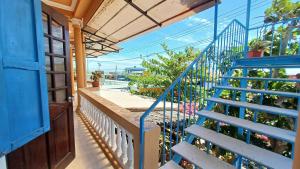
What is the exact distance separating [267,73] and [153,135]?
8.07ft

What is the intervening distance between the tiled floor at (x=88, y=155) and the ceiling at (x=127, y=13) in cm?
294

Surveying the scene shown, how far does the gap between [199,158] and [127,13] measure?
357 centimetres

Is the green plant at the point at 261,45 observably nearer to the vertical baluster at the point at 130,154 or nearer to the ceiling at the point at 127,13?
the ceiling at the point at 127,13

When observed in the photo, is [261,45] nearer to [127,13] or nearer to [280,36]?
[280,36]

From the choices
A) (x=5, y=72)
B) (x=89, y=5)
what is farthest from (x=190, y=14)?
(x=5, y=72)

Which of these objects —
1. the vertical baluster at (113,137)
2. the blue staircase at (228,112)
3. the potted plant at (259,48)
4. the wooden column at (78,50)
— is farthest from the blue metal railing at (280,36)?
the wooden column at (78,50)

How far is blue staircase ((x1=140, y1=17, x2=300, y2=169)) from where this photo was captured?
64.9 inches

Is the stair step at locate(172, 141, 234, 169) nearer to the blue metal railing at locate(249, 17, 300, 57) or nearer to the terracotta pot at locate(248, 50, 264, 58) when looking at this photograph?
the terracotta pot at locate(248, 50, 264, 58)

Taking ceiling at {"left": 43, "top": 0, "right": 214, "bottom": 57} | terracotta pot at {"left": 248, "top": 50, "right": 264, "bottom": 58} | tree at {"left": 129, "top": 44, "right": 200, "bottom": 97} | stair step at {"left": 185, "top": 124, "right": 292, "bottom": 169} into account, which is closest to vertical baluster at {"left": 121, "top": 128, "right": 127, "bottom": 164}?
stair step at {"left": 185, "top": 124, "right": 292, "bottom": 169}

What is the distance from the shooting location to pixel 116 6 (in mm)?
3742

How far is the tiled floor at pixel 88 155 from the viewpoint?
2.22 meters

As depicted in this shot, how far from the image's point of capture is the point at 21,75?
115cm

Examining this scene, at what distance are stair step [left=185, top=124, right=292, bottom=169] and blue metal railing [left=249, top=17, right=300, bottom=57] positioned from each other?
1.95m

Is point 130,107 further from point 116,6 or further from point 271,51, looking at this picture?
point 271,51
